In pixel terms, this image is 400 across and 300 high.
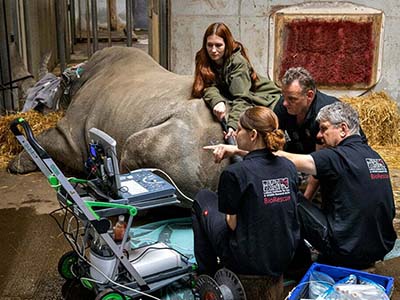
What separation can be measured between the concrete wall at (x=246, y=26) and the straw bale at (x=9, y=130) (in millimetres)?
1652

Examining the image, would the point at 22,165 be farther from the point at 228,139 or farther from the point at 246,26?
the point at 246,26

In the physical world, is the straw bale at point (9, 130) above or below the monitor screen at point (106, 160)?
below

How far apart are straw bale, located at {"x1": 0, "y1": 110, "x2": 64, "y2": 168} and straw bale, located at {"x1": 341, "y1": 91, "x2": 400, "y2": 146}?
3.09 meters

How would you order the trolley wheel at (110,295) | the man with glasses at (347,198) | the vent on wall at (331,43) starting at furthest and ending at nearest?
1. the vent on wall at (331,43)
2. the man with glasses at (347,198)
3. the trolley wheel at (110,295)

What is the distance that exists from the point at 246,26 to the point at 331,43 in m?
0.94

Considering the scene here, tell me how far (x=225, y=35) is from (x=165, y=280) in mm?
1713

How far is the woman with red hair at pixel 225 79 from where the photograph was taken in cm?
398

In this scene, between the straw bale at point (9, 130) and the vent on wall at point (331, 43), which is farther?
the vent on wall at point (331, 43)

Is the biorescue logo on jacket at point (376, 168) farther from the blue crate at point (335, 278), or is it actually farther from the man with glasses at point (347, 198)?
the blue crate at point (335, 278)

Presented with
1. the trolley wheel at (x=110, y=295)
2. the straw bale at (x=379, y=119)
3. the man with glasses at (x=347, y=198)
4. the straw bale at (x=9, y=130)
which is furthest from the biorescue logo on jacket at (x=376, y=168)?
the straw bale at (x=9, y=130)

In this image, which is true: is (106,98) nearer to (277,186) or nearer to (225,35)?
(225,35)

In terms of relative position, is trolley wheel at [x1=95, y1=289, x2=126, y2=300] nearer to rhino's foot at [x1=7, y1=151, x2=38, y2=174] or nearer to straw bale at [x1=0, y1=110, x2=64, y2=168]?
rhino's foot at [x1=7, y1=151, x2=38, y2=174]

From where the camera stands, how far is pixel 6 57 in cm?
671

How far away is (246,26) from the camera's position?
21.9 feet
